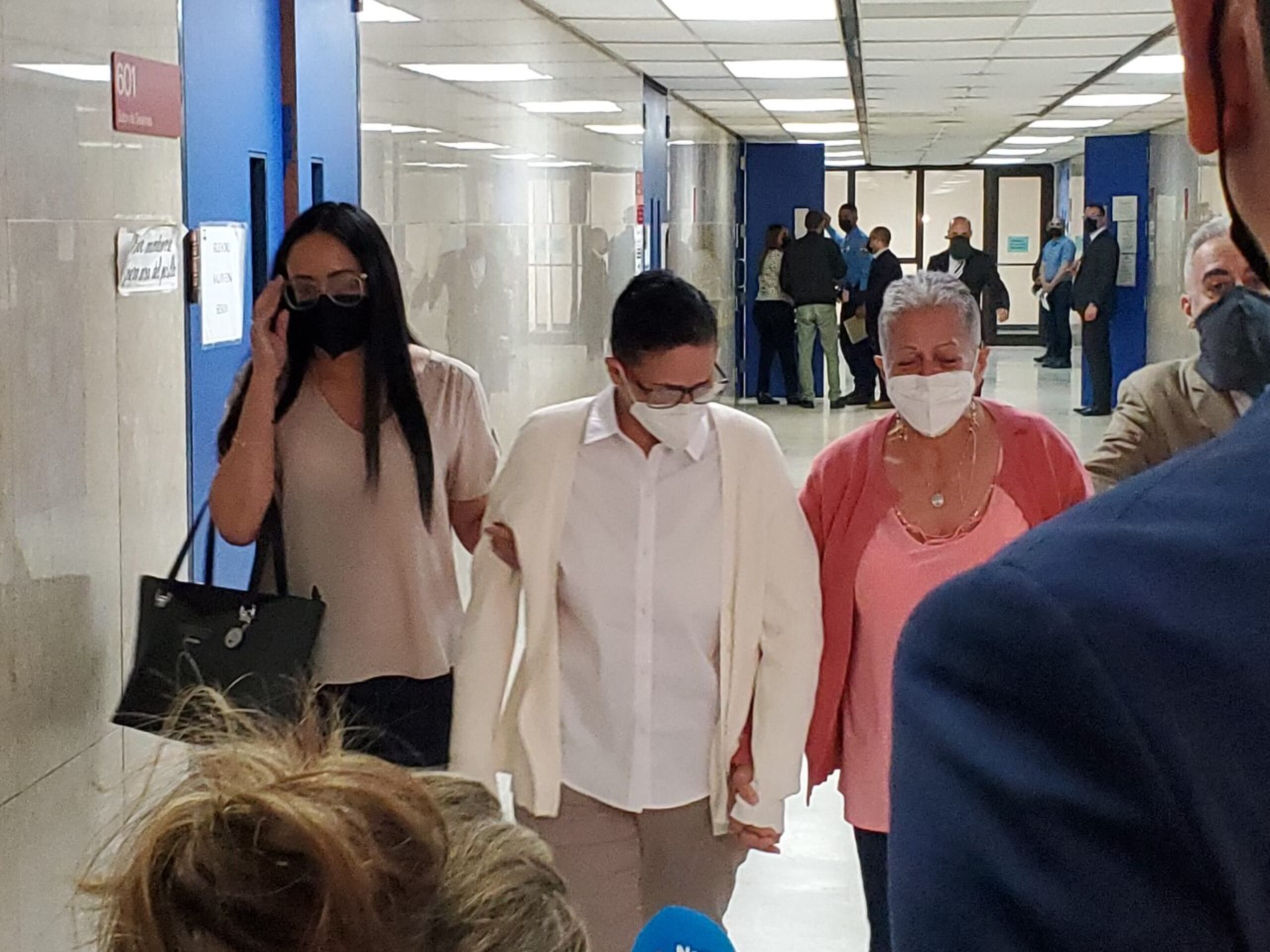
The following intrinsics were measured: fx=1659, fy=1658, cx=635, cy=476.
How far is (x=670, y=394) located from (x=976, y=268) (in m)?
17.0

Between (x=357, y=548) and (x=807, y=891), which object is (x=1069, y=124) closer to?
(x=807, y=891)

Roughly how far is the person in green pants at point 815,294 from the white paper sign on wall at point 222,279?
40.9 ft

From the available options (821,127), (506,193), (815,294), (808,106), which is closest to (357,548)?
(506,193)

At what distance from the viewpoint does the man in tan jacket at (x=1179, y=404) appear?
10.4ft

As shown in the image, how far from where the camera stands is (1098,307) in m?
15.0

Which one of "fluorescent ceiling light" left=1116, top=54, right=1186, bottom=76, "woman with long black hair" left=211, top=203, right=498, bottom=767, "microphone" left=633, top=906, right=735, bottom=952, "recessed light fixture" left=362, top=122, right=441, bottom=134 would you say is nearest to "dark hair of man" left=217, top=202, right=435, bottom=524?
"woman with long black hair" left=211, top=203, right=498, bottom=767

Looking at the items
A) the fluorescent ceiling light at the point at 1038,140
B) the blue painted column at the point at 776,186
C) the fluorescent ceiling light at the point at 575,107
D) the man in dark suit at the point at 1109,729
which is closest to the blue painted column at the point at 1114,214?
the fluorescent ceiling light at the point at 1038,140

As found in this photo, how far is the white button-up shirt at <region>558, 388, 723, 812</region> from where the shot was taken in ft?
9.07

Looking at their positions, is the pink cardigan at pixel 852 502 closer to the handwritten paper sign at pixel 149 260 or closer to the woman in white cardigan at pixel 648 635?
the woman in white cardigan at pixel 648 635

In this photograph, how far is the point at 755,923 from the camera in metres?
4.17

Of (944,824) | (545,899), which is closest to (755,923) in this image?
(545,899)

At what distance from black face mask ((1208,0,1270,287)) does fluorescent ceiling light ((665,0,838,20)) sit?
7.69m

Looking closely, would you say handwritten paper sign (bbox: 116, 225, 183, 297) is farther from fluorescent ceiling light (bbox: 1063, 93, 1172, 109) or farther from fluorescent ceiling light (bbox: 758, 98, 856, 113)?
fluorescent ceiling light (bbox: 1063, 93, 1172, 109)

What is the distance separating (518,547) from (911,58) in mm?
8232
